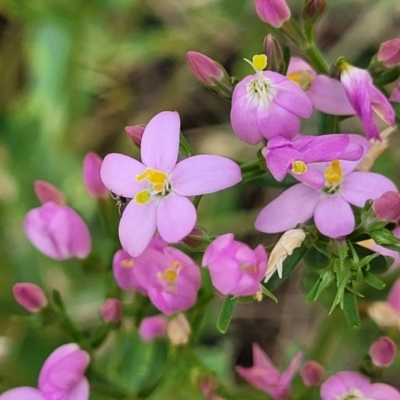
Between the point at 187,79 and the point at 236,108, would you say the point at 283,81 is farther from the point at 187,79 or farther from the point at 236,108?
the point at 187,79

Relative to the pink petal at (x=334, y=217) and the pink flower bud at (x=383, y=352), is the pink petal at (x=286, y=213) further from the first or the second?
the pink flower bud at (x=383, y=352)

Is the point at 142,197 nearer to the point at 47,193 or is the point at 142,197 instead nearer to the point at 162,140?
the point at 162,140

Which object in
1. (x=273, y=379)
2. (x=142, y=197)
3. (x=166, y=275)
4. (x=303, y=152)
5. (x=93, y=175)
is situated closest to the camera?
(x=303, y=152)

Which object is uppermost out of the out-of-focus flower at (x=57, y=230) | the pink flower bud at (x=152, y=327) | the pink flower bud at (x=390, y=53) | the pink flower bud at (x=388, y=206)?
the pink flower bud at (x=390, y=53)

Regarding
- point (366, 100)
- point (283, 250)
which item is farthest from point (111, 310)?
point (366, 100)

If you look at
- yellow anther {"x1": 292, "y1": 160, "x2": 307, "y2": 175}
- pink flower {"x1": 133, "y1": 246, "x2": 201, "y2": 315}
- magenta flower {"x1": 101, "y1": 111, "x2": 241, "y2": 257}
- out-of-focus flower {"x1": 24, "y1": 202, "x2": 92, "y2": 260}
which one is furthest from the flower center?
out-of-focus flower {"x1": 24, "y1": 202, "x2": 92, "y2": 260}

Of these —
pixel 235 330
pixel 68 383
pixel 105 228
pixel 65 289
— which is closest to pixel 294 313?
pixel 235 330

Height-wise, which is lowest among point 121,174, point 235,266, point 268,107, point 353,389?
point 353,389

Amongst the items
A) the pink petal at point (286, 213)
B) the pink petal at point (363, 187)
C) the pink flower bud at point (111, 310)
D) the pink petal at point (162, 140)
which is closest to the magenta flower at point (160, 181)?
the pink petal at point (162, 140)
